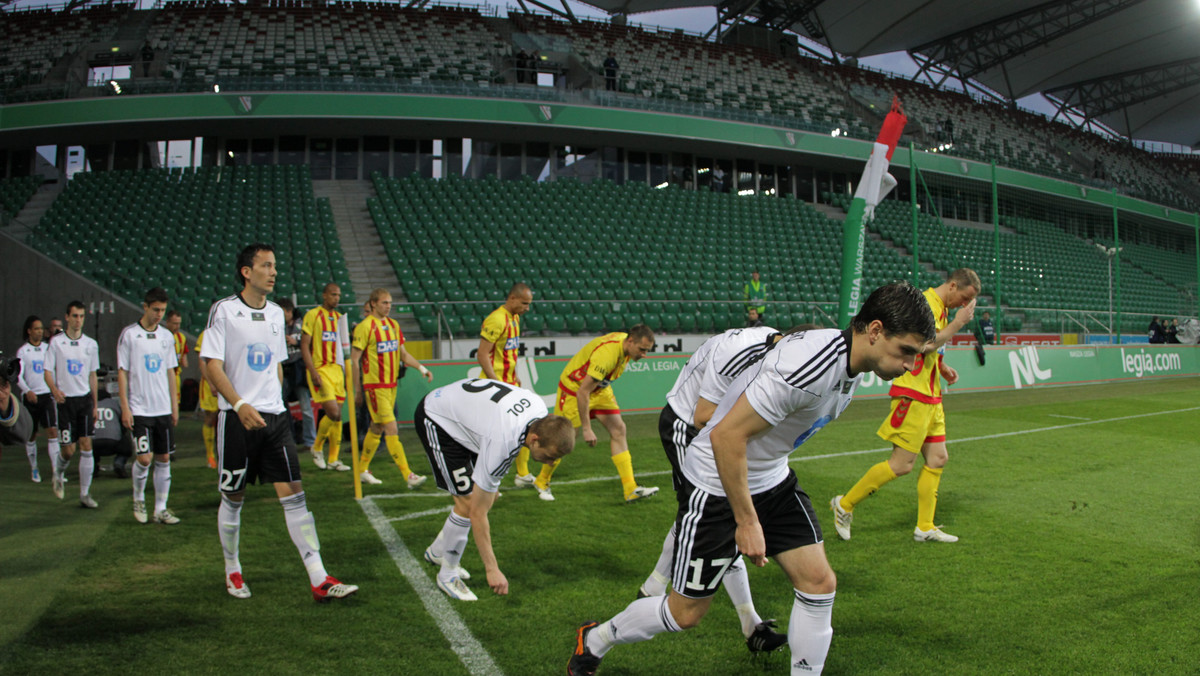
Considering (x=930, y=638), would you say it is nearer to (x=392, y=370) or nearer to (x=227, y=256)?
(x=392, y=370)

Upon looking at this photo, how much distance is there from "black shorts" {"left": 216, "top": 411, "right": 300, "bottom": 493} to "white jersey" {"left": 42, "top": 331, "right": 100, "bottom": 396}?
171 inches

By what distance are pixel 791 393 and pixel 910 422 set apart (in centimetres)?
363

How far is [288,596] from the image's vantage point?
4660mm

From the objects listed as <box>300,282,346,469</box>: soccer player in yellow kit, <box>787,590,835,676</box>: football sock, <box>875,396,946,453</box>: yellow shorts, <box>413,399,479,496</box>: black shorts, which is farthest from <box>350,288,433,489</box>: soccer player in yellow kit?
<box>787,590,835,676</box>: football sock

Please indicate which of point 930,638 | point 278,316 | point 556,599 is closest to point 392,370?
point 278,316

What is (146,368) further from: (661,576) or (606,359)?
(661,576)

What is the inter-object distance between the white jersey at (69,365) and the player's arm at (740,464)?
771cm

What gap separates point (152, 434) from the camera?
661 centimetres

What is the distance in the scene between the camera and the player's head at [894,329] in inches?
100

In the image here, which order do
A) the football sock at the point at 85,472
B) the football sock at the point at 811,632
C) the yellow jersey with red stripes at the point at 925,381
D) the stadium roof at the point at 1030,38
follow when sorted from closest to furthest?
the football sock at the point at 811,632, the yellow jersey with red stripes at the point at 925,381, the football sock at the point at 85,472, the stadium roof at the point at 1030,38

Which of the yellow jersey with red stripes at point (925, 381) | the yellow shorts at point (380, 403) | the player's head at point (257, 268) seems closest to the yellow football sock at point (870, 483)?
the yellow jersey with red stripes at point (925, 381)

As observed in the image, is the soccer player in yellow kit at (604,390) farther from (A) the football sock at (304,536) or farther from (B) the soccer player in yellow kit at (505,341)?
(A) the football sock at (304,536)

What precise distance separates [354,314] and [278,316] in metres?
11.4

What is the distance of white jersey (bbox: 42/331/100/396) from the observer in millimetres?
7738
